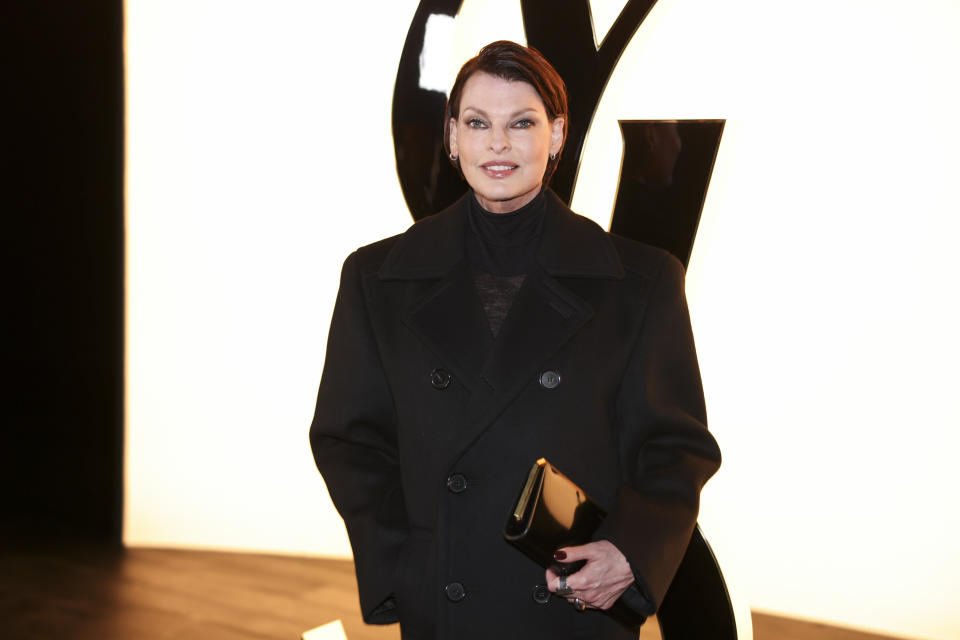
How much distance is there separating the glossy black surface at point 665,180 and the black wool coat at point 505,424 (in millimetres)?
618

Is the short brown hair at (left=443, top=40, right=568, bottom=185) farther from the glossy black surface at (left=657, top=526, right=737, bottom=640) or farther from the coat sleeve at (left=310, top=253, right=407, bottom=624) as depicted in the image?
the glossy black surface at (left=657, top=526, right=737, bottom=640)

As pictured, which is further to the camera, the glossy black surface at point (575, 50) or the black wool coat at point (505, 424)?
the glossy black surface at point (575, 50)

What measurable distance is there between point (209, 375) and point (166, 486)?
55 centimetres

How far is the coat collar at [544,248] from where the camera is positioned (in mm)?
1458

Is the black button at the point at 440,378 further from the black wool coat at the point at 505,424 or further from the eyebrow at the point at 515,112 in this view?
the eyebrow at the point at 515,112

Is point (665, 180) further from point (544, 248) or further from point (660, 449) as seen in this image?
point (660, 449)

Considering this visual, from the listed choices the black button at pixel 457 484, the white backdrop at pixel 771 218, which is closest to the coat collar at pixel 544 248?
the black button at pixel 457 484

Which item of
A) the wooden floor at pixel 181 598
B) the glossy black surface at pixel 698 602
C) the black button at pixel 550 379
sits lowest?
the wooden floor at pixel 181 598

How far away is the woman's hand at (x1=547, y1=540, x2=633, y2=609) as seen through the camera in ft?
4.09

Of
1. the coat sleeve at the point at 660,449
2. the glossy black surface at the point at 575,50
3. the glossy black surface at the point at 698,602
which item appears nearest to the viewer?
the coat sleeve at the point at 660,449

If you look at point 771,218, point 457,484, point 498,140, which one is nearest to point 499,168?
point 498,140

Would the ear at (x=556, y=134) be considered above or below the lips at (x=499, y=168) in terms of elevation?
above

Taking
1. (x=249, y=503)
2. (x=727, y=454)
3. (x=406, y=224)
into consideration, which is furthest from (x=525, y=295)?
(x=249, y=503)

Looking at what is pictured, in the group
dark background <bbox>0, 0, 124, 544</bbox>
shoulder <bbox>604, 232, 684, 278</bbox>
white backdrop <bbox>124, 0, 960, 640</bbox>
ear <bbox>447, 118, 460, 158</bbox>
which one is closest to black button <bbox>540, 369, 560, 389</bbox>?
shoulder <bbox>604, 232, 684, 278</bbox>
